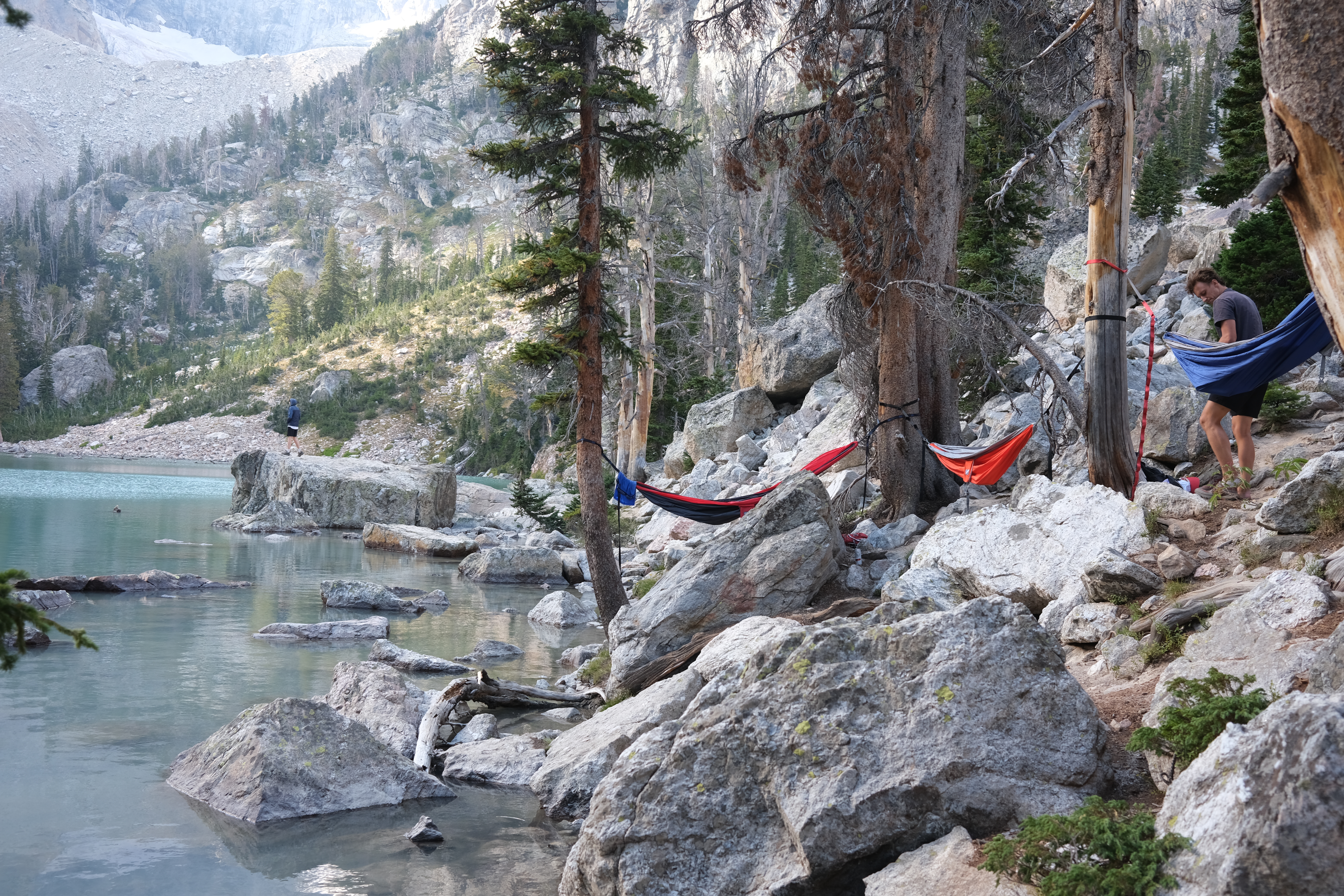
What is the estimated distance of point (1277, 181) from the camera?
303cm

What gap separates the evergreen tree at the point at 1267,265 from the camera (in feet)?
32.6

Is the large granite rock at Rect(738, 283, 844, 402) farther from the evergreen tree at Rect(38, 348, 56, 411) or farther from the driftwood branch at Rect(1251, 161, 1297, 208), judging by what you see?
the evergreen tree at Rect(38, 348, 56, 411)

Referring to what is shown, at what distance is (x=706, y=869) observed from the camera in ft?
11.8

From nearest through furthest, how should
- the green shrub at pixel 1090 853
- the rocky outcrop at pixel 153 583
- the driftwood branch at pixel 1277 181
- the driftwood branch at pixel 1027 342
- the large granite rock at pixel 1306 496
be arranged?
the green shrub at pixel 1090 853
the driftwood branch at pixel 1277 181
the large granite rock at pixel 1306 496
the driftwood branch at pixel 1027 342
the rocky outcrop at pixel 153 583

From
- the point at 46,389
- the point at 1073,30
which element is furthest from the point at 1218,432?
the point at 46,389

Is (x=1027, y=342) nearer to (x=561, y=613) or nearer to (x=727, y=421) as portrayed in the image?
(x=561, y=613)

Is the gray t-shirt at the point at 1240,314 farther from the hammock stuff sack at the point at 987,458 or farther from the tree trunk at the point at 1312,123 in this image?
the tree trunk at the point at 1312,123

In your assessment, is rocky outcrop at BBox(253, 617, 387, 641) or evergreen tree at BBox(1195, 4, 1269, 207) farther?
evergreen tree at BBox(1195, 4, 1269, 207)

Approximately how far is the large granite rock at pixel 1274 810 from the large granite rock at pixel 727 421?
16.1m

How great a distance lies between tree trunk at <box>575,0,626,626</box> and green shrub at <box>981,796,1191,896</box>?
6360 mm

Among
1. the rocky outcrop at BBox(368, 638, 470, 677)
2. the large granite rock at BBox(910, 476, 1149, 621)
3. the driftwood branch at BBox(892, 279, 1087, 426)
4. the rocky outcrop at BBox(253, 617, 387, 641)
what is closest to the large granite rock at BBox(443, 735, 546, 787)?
the rocky outcrop at BBox(368, 638, 470, 677)

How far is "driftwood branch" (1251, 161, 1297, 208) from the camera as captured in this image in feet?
9.90

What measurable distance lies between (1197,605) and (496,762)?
165 inches

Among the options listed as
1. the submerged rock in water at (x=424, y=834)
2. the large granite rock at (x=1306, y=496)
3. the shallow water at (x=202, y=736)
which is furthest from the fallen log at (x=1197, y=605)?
the submerged rock in water at (x=424, y=834)
